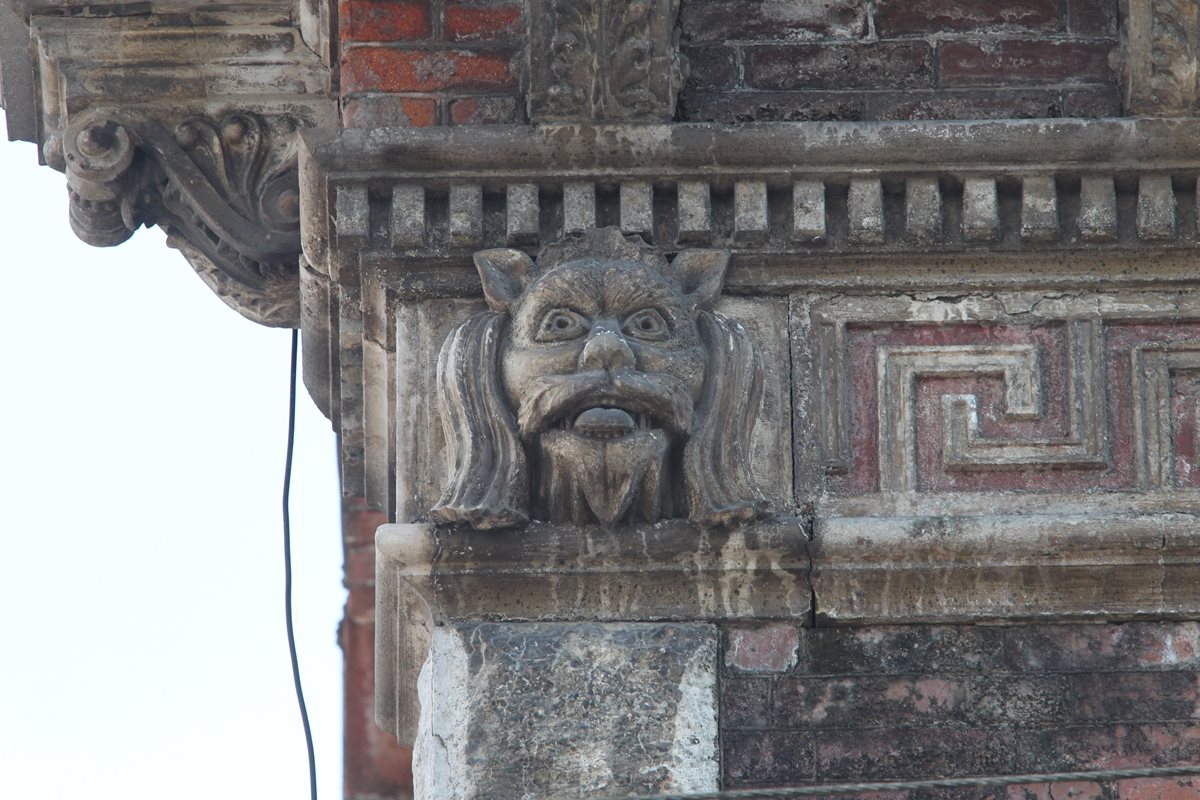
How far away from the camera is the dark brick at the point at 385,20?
631 centimetres

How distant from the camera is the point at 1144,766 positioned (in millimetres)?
5746

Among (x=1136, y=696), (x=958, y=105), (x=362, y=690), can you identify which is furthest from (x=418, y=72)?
(x=362, y=690)

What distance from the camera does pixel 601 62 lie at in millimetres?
6230

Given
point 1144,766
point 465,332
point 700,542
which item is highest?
point 465,332

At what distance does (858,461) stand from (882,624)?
0.32 metres

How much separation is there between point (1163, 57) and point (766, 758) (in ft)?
4.99

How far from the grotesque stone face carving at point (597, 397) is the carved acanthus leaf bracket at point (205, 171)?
0.80 m

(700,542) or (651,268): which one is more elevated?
(651,268)

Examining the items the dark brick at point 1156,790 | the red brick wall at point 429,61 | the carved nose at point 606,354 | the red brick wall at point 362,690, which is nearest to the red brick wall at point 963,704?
the dark brick at point 1156,790

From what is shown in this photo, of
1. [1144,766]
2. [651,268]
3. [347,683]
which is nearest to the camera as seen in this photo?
[1144,766]

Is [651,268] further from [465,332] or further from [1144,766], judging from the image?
[1144,766]

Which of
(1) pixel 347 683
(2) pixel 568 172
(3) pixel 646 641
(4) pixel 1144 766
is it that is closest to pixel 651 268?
(2) pixel 568 172

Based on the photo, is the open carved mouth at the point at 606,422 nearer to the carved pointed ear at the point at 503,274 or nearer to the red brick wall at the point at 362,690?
the carved pointed ear at the point at 503,274

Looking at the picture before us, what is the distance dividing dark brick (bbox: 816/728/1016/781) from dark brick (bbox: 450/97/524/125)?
129 cm
